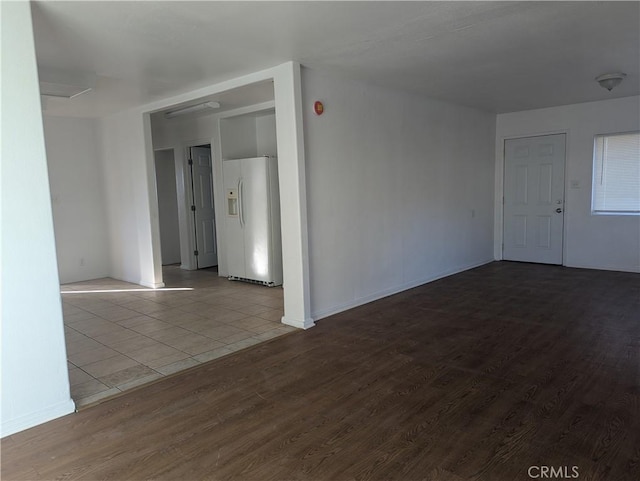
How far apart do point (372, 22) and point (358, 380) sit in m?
2.44

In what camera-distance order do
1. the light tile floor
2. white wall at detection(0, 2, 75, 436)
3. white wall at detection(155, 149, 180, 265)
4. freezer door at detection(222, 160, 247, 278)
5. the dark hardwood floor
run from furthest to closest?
white wall at detection(155, 149, 180, 265)
freezer door at detection(222, 160, 247, 278)
the light tile floor
white wall at detection(0, 2, 75, 436)
the dark hardwood floor

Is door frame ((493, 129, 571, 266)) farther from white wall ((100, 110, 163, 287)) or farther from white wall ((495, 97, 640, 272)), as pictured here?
white wall ((100, 110, 163, 287))

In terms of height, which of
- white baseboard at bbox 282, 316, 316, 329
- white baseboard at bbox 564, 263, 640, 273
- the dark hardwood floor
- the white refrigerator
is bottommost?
the dark hardwood floor

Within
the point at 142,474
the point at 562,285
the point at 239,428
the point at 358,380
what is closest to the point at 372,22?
the point at 358,380

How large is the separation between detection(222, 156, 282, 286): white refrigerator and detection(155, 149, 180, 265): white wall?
2247mm

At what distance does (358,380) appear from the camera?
3059 millimetres

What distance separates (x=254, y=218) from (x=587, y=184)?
482 cm

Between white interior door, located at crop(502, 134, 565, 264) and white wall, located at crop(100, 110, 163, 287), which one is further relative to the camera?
white interior door, located at crop(502, 134, 565, 264)

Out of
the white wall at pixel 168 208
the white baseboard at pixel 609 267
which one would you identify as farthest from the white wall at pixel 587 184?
the white wall at pixel 168 208

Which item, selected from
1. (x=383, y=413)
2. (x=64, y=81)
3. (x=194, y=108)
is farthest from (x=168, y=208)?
(x=383, y=413)

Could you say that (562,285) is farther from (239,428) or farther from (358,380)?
(239,428)

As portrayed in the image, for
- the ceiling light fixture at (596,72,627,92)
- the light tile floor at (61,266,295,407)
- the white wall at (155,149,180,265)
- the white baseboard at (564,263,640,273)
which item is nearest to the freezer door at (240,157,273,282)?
the light tile floor at (61,266,295,407)

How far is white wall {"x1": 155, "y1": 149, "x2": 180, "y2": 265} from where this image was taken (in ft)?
26.4

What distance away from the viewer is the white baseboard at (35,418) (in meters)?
2.49
